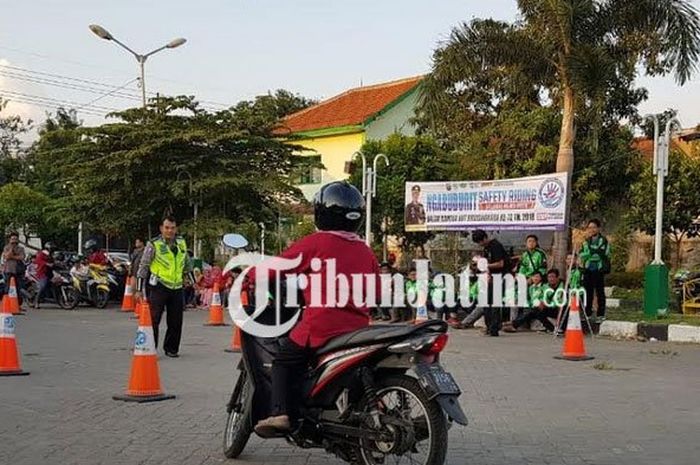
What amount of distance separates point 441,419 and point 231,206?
21.7 metres

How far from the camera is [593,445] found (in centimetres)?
626

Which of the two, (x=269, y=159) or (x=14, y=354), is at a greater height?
(x=269, y=159)

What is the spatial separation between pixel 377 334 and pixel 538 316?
10.7 m

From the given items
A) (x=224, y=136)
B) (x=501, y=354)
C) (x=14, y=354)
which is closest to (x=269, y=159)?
(x=224, y=136)

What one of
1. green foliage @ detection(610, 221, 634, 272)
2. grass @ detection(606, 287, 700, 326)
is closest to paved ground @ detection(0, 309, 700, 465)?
grass @ detection(606, 287, 700, 326)

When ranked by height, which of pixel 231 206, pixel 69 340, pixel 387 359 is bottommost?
pixel 69 340

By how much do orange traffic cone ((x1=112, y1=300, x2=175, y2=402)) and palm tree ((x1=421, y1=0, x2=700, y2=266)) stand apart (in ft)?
33.3

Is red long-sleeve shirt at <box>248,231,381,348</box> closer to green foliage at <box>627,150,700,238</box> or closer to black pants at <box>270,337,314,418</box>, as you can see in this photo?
black pants at <box>270,337,314,418</box>

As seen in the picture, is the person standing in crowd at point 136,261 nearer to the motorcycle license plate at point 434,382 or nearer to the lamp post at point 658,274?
the motorcycle license plate at point 434,382

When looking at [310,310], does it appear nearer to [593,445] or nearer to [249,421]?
[249,421]

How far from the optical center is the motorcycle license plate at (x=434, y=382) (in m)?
4.68

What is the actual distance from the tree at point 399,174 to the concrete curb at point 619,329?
13503mm

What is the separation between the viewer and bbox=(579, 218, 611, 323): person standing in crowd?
14523 millimetres

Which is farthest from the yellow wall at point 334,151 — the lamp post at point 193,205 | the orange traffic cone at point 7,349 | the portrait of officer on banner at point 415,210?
the orange traffic cone at point 7,349
